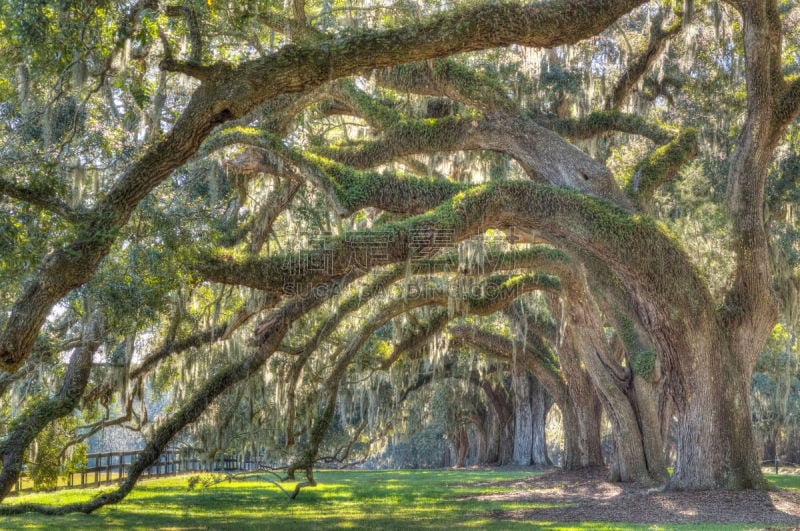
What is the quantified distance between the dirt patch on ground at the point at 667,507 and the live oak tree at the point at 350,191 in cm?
60

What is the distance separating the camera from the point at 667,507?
1094 cm

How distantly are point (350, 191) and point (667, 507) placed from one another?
6010 mm

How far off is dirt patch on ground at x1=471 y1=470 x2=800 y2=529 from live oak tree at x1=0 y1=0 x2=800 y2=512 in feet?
1.97

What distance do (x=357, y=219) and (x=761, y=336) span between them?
25.0 ft

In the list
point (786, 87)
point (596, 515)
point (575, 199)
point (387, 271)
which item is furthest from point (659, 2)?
point (596, 515)

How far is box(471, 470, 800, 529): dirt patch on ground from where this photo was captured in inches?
388

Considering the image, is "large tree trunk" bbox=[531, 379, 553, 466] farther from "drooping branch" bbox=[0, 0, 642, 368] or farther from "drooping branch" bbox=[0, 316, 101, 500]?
"drooping branch" bbox=[0, 0, 642, 368]

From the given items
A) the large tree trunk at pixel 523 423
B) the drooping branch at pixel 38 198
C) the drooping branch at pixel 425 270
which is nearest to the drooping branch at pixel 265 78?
the drooping branch at pixel 38 198

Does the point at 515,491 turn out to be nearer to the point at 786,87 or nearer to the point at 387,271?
the point at 387,271

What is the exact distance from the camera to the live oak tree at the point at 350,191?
6965 millimetres

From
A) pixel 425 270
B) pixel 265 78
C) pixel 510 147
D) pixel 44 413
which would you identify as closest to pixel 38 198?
pixel 265 78

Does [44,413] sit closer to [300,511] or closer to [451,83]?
[300,511]

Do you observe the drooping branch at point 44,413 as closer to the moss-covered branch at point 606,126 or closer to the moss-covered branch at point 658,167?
the moss-covered branch at point 606,126

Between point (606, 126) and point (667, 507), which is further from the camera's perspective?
point (606, 126)
